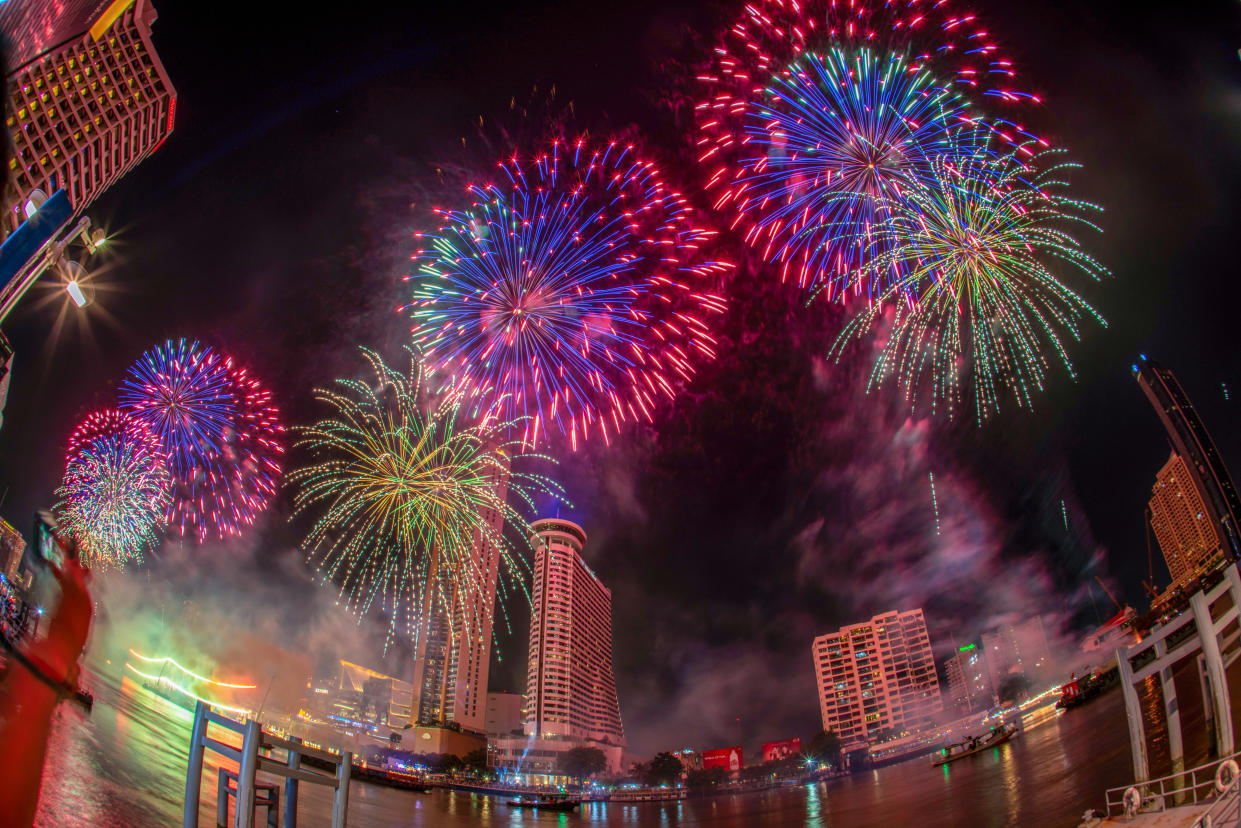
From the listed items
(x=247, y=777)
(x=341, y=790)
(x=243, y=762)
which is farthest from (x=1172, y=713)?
(x=243, y=762)

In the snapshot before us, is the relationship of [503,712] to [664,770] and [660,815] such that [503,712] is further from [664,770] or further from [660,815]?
[660,815]

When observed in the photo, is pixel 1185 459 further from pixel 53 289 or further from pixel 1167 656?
pixel 53 289

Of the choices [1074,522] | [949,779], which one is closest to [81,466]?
[949,779]


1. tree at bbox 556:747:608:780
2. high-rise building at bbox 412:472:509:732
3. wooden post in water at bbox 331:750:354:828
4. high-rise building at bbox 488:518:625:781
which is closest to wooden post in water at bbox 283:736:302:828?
wooden post in water at bbox 331:750:354:828

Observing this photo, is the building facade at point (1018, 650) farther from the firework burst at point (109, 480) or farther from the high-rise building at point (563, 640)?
the firework burst at point (109, 480)

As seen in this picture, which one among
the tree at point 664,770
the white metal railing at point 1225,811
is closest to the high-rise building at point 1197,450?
the white metal railing at point 1225,811

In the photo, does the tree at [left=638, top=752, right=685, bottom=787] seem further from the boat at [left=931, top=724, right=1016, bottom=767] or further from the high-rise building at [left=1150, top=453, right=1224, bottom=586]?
the high-rise building at [left=1150, top=453, right=1224, bottom=586]
